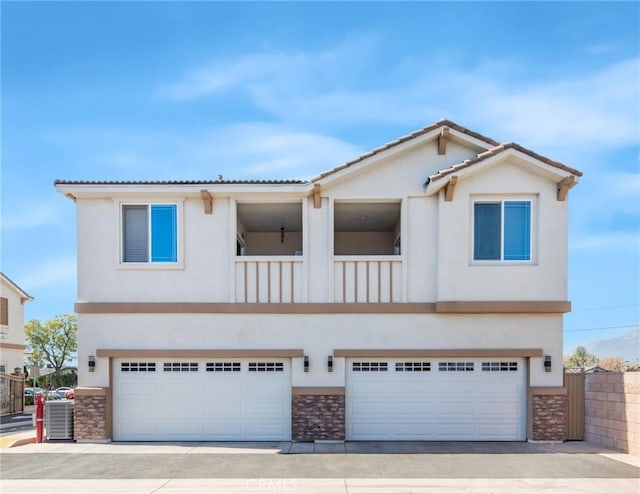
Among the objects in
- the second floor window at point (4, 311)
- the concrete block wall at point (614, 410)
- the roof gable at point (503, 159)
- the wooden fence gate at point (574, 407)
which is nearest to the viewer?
the concrete block wall at point (614, 410)

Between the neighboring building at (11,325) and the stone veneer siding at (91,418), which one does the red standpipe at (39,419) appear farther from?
the neighboring building at (11,325)

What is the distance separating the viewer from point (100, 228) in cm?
1266

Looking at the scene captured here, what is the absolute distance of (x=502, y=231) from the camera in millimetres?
12195

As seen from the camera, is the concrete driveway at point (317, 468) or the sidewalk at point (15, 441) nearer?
the concrete driveway at point (317, 468)

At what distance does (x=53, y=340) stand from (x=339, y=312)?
152 ft

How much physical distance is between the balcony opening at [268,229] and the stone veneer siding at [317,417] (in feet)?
13.8

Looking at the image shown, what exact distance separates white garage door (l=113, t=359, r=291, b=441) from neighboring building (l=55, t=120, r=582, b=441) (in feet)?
0.12

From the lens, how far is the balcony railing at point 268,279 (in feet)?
40.6

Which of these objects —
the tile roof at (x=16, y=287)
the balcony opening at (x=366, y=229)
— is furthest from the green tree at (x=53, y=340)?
the balcony opening at (x=366, y=229)

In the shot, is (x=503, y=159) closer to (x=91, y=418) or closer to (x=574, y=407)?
(x=574, y=407)

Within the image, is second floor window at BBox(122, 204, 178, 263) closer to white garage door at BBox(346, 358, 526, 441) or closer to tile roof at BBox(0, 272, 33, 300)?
→ white garage door at BBox(346, 358, 526, 441)

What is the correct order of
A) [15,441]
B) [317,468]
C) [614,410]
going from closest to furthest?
[317,468] < [614,410] < [15,441]

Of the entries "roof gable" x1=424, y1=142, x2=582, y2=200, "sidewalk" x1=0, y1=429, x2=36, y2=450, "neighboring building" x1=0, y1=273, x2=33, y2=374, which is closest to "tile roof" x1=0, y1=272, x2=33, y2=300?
"neighboring building" x1=0, y1=273, x2=33, y2=374

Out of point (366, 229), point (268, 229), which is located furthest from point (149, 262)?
point (366, 229)
